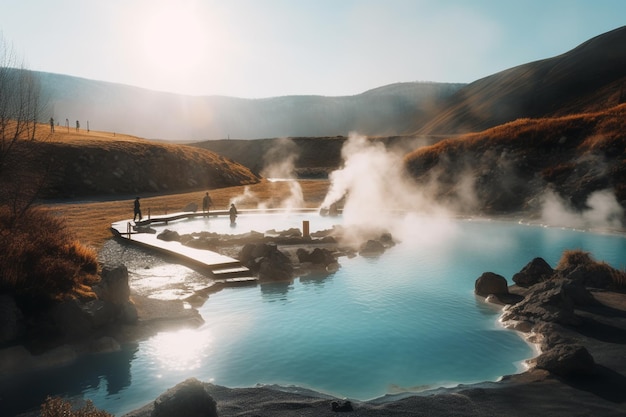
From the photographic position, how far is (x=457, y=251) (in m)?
24.3

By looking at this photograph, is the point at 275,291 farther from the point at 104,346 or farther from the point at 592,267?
the point at 592,267

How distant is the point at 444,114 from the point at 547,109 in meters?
50.2

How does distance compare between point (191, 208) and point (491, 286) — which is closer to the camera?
point (491, 286)

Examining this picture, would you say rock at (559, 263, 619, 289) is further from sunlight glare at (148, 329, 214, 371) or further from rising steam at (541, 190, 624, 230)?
rising steam at (541, 190, 624, 230)

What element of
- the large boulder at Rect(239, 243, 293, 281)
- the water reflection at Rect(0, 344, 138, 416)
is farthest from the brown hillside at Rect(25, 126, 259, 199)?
the water reflection at Rect(0, 344, 138, 416)

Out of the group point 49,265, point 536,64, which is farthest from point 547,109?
point 49,265

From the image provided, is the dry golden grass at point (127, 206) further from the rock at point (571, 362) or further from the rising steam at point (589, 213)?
the rising steam at point (589, 213)

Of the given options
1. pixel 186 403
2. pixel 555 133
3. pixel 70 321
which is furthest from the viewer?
pixel 555 133

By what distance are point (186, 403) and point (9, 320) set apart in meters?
7.02

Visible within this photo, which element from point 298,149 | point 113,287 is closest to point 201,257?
point 113,287

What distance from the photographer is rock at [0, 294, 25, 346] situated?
37.1ft

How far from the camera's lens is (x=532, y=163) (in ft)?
133

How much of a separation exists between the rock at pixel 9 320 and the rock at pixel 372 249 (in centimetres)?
1552

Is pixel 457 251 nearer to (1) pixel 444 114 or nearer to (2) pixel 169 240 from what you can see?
(2) pixel 169 240
